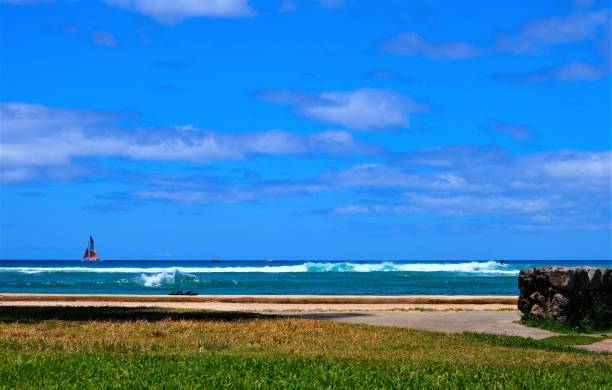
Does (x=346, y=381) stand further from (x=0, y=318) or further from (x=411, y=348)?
(x=0, y=318)

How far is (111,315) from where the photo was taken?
69.5ft

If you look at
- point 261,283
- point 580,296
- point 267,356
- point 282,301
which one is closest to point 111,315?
point 267,356

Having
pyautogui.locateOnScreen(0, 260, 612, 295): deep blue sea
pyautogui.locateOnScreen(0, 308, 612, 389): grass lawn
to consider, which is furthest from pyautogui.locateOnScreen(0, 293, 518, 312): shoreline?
pyautogui.locateOnScreen(0, 260, 612, 295): deep blue sea

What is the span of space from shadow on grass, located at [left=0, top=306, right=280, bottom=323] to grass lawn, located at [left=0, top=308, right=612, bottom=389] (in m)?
0.08

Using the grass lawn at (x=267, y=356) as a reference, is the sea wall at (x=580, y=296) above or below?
above

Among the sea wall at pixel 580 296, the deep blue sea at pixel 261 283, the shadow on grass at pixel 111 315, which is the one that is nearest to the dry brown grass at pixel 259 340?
the shadow on grass at pixel 111 315


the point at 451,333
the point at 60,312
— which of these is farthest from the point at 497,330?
the point at 60,312

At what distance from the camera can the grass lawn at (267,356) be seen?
11.0m

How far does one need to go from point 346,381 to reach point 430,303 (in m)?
20.2

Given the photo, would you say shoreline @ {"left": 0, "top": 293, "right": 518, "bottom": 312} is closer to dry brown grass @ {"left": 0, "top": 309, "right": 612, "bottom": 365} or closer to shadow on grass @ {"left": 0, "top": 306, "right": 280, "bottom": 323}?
shadow on grass @ {"left": 0, "top": 306, "right": 280, "bottom": 323}

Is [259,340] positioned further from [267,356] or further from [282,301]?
[282,301]

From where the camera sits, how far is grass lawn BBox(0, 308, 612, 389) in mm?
10984

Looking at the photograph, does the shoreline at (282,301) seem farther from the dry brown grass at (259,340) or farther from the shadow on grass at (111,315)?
the dry brown grass at (259,340)

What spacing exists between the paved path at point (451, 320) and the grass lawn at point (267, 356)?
4.65 feet
